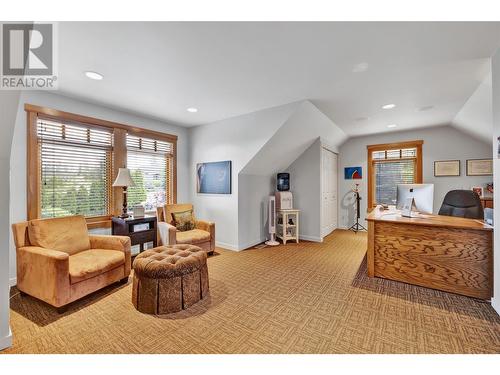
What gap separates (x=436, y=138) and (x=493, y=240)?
11.8ft

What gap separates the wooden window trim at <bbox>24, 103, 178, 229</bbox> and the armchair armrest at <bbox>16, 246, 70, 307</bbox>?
84 cm

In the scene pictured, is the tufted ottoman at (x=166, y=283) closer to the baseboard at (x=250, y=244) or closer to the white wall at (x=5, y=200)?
the white wall at (x=5, y=200)

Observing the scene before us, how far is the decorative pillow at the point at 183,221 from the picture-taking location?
3.71m

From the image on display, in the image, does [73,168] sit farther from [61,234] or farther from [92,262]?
[92,262]

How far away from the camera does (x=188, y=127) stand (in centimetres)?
476

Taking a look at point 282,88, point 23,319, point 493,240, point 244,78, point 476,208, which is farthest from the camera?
point 476,208

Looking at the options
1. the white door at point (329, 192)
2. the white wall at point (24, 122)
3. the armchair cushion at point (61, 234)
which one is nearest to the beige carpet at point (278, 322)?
the armchair cushion at point (61, 234)

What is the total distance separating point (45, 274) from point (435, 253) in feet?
13.6

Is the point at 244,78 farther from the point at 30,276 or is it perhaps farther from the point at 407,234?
the point at 30,276

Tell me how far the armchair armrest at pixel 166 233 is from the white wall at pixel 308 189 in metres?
2.86

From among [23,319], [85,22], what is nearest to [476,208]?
[85,22]

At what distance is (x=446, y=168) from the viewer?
15.6ft

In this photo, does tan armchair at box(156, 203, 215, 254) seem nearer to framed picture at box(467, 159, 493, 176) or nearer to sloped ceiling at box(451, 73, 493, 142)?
sloped ceiling at box(451, 73, 493, 142)

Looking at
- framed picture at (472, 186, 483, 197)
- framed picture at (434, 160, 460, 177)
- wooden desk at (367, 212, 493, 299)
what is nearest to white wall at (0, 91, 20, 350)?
wooden desk at (367, 212, 493, 299)
